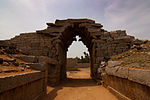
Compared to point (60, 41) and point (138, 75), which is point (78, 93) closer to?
point (138, 75)

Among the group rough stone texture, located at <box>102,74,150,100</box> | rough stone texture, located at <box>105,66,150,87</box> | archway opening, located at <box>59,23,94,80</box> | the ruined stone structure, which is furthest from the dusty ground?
archway opening, located at <box>59,23,94,80</box>

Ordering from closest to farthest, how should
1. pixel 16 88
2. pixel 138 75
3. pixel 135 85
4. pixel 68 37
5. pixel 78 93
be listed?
pixel 16 88
pixel 138 75
pixel 135 85
pixel 78 93
pixel 68 37

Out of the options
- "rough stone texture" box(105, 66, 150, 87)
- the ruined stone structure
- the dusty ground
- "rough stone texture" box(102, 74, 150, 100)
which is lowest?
the dusty ground

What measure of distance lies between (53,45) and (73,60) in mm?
13073

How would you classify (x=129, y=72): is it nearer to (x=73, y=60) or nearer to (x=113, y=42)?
(x=113, y=42)

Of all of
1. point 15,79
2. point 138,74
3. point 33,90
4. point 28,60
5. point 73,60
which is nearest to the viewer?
point 15,79

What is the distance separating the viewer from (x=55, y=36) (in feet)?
30.5

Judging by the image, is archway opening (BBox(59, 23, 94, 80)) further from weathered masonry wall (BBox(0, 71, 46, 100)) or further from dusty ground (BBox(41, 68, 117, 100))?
weathered masonry wall (BBox(0, 71, 46, 100))

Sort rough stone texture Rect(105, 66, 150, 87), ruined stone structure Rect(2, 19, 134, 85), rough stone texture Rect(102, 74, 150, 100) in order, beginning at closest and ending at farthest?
1. rough stone texture Rect(105, 66, 150, 87)
2. rough stone texture Rect(102, 74, 150, 100)
3. ruined stone structure Rect(2, 19, 134, 85)

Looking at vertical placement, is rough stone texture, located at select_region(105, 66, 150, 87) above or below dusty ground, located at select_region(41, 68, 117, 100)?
above

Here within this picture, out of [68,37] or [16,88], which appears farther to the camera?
[68,37]

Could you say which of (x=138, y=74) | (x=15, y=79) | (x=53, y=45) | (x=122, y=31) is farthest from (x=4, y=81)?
(x=122, y=31)

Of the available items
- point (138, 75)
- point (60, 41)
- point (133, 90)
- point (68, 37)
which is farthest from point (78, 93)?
point (68, 37)

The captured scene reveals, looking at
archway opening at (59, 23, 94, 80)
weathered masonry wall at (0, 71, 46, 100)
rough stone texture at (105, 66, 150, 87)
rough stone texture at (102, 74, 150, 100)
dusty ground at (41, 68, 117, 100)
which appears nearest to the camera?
weathered masonry wall at (0, 71, 46, 100)
